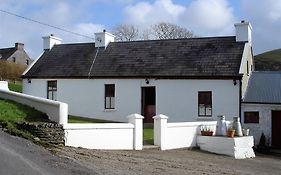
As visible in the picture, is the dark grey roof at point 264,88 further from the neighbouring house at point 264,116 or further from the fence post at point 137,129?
the fence post at point 137,129

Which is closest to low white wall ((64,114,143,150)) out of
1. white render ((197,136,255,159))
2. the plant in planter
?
white render ((197,136,255,159))

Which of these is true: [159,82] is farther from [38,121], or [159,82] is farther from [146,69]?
[38,121]

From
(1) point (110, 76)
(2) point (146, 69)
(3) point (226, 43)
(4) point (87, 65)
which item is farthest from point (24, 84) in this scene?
(3) point (226, 43)

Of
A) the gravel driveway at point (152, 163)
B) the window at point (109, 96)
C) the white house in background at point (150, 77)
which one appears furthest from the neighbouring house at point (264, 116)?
the window at point (109, 96)

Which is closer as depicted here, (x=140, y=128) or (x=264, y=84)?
(x=140, y=128)

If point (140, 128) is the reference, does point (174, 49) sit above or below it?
above

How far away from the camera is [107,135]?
49.8ft

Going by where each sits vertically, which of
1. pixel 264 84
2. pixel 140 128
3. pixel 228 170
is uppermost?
pixel 264 84

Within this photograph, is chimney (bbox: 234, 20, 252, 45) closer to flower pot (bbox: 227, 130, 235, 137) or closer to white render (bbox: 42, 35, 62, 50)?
flower pot (bbox: 227, 130, 235, 137)

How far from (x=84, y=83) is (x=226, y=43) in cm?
963

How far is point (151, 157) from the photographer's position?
46.9ft

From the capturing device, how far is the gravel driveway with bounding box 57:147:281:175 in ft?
37.4

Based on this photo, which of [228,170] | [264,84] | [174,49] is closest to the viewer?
[228,170]

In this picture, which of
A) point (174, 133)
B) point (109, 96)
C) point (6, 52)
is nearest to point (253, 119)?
point (174, 133)
